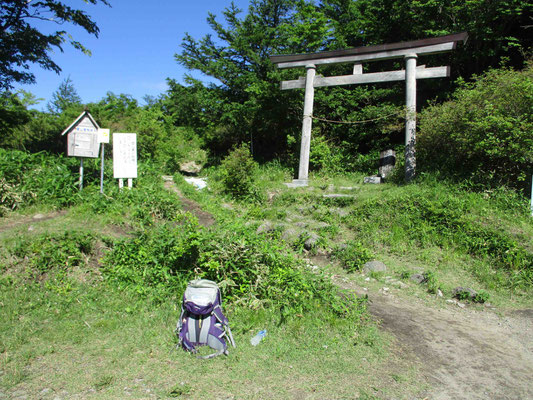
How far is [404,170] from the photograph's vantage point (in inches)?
405

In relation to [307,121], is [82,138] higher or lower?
lower

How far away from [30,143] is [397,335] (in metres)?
13.9

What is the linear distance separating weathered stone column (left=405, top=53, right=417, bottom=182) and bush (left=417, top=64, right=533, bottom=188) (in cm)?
51

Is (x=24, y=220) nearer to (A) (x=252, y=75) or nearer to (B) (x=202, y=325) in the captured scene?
(B) (x=202, y=325)

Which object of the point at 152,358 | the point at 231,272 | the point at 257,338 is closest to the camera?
the point at 152,358

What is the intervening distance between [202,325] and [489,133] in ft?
23.1

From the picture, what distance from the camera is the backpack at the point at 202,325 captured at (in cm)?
372

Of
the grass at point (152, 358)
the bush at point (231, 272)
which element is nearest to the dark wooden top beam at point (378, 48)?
the bush at point (231, 272)

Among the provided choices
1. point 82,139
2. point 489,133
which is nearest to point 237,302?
point 82,139

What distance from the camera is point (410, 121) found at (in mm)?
10062

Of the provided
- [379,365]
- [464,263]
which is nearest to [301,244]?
[464,263]

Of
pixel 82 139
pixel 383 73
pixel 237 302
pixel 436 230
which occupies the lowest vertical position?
pixel 237 302

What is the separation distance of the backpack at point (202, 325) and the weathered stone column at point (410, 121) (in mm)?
7586

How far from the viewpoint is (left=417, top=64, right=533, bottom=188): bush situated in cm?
723
